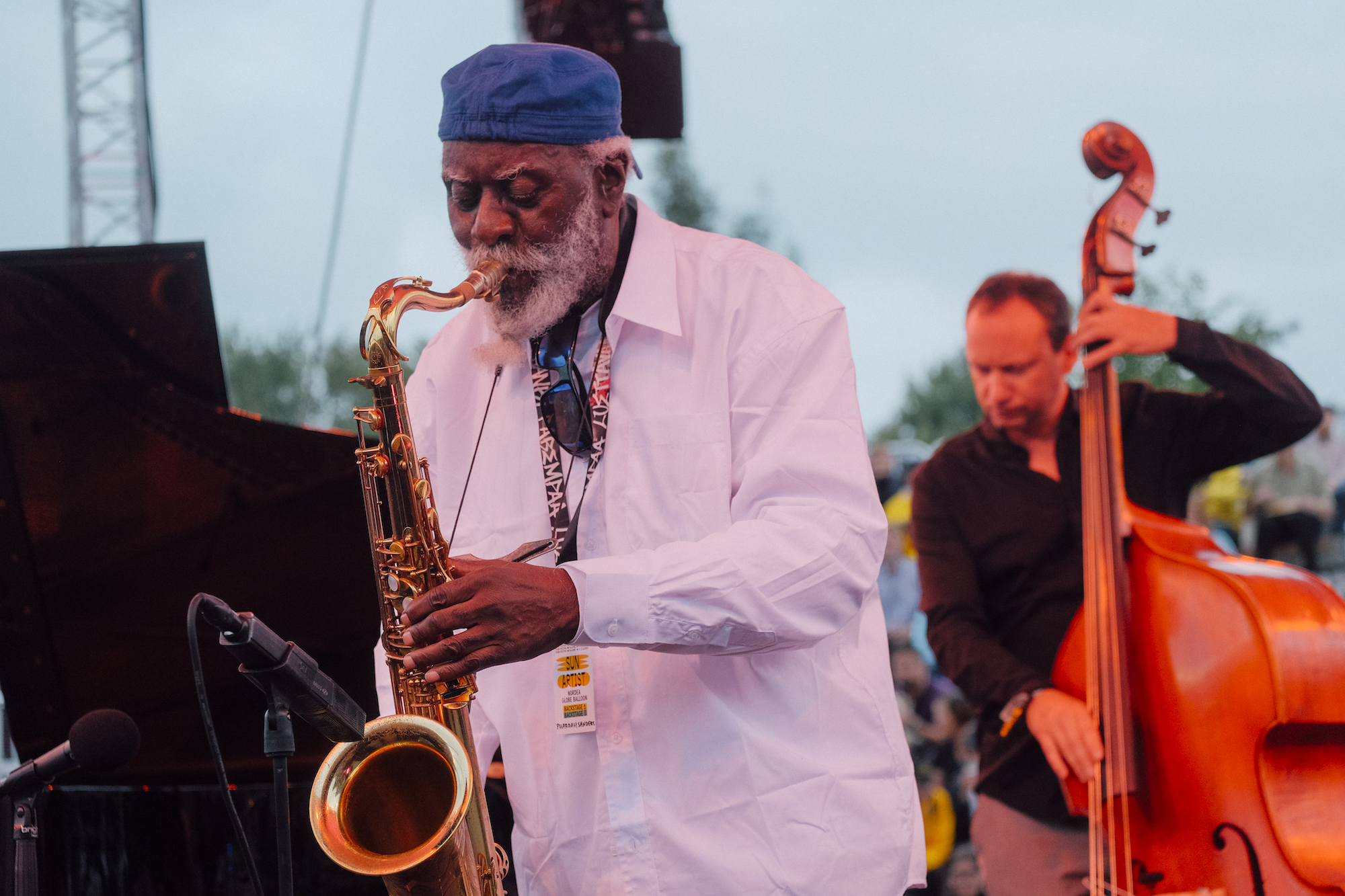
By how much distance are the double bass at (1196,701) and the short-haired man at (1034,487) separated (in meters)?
0.14

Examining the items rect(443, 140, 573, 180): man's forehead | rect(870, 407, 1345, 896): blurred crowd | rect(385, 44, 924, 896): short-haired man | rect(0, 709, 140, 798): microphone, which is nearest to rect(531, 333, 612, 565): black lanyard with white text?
rect(385, 44, 924, 896): short-haired man

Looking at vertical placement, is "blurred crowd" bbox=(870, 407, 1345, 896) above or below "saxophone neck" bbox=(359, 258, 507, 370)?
below

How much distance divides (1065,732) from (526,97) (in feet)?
5.62

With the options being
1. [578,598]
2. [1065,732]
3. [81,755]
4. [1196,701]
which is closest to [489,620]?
[578,598]

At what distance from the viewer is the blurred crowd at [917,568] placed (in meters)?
5.50

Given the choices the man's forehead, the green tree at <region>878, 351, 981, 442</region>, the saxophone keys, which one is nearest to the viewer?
the man's forehead

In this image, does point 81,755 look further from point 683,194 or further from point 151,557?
point 683,194

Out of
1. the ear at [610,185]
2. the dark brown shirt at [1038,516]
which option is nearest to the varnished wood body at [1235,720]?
the dark brown shirt at [1038,516]

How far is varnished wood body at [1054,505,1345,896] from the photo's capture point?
7.35ft

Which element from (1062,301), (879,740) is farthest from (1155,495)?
(879,740)

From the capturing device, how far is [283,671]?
1.36m

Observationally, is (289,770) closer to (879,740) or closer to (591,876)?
(591,876)

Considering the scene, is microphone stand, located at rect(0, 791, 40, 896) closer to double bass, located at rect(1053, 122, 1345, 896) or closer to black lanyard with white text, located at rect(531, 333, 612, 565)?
black lanyard with white text, located at rect(531, 333, 612, 565)

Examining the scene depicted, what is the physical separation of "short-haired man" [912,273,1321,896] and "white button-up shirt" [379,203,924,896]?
0.94 meters
